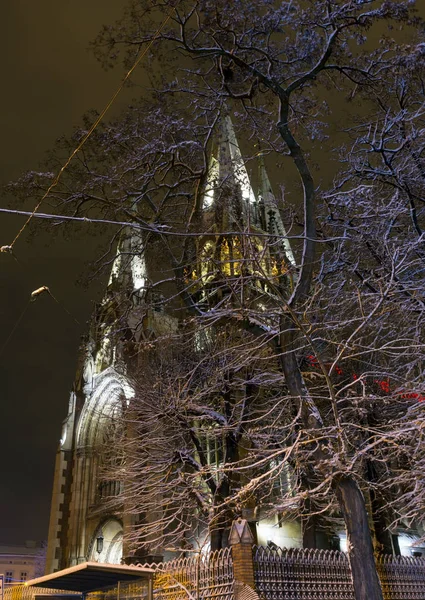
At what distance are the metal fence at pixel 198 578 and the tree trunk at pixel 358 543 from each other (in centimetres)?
214

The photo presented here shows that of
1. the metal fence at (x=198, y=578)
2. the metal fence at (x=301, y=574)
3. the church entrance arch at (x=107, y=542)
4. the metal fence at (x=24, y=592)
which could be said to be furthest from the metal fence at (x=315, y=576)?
the church entrance arch at (x=107, y=542)

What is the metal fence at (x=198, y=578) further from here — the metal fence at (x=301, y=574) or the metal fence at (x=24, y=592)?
the metal fence at (x=24, y=592)

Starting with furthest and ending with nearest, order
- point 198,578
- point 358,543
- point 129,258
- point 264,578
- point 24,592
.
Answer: point 24,592, point 129,258, point 198,578, point 264,578, point 358,543

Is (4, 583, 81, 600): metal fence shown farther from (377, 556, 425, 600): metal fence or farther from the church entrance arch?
the church entrance arch

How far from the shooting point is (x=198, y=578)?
33.7 ft

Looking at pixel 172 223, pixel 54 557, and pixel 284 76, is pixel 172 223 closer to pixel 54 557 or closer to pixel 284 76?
pixel 284 76

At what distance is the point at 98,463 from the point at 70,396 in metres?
5.08

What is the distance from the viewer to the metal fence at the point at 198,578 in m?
9.98

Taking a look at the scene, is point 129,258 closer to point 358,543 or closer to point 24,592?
point 358,543

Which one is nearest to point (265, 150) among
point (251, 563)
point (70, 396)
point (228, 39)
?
point (228, 39)

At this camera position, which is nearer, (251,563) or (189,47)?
(251,563)

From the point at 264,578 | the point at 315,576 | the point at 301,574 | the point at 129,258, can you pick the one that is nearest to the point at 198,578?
the point at 264,578

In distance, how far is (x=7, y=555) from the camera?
60.0 m

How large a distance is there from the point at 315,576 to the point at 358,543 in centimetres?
236
